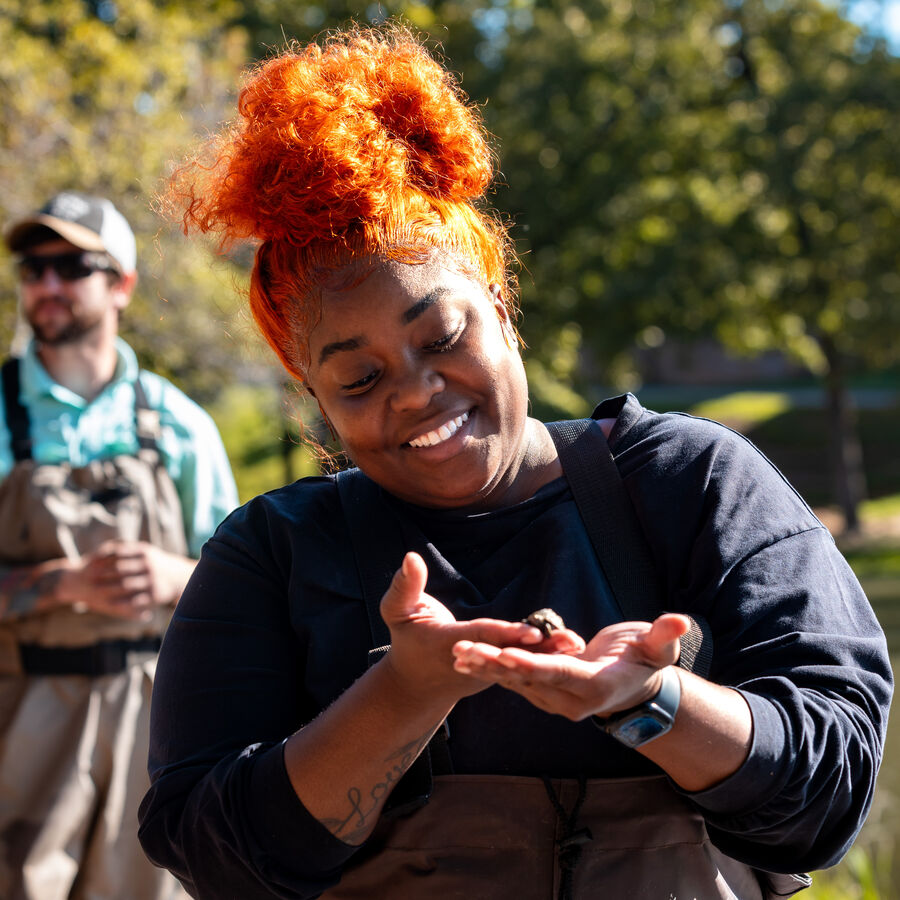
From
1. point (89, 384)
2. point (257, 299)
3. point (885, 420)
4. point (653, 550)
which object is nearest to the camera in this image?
point (653, 550)

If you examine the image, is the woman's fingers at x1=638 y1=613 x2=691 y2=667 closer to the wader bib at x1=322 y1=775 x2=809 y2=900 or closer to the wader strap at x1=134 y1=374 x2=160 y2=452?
the wader bib at x1=322 y1=775 x2=809 y2=900

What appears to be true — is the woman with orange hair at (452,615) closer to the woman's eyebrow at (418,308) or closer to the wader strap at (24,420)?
the woman's eyebrow at (418,308)

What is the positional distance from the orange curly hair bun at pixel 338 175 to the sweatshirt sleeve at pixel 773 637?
19.2 inches

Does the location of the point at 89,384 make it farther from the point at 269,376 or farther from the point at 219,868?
the point at 269,376

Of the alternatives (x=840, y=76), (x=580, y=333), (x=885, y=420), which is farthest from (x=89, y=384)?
(x=885, y=420)

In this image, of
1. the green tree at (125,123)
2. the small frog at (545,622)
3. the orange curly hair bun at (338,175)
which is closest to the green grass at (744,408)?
the green tree at (125,123)

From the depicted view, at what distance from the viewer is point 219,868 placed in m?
1.61

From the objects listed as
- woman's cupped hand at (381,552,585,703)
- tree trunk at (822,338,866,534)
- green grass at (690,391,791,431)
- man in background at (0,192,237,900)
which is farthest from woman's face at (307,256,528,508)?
green grass at (690,391,791,431)

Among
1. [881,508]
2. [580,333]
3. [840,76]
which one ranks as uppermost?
[840,76]

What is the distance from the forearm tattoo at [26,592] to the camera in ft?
11.2

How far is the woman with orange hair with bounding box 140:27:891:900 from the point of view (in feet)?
4.83

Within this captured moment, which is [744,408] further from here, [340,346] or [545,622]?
Result: [545,622]

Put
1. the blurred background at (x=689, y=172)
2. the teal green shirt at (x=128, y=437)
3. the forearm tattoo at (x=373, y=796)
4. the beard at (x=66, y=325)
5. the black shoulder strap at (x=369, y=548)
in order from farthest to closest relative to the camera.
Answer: the blurred background at (x=689, y=172) < the beard at (x=66, y=325) < the teal green shirt at (x=128, y=437) < the black shoulder strap at (x=369, y=548) < the forearm tattoo at (x=373, y=796)

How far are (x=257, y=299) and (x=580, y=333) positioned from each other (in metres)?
17.7
